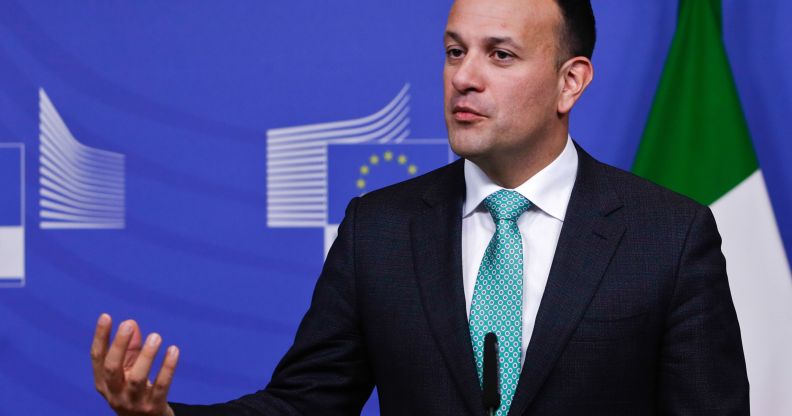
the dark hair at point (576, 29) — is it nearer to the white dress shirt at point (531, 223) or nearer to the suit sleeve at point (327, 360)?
the white dress shirt at point (531, 223)

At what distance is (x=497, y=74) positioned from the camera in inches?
64.4

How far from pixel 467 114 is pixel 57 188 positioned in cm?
157

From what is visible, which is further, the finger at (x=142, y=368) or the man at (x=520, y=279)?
the man at (x=520, y=279)

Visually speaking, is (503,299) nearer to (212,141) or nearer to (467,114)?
(467,114)

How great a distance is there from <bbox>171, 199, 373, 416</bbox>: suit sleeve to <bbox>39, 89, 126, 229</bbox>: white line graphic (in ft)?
4.07

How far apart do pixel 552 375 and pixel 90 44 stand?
1.79 meters

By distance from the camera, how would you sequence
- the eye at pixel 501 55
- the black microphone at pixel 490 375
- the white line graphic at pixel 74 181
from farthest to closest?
1. the white line graphic at pixel 74 181
2. the eye at pixel 501 55
3. the black microphone at pixel 490 375

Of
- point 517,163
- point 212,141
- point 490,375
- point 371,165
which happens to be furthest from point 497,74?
point 212,141

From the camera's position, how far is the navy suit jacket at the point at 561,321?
1.53 meters

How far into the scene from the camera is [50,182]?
2803 millimetres

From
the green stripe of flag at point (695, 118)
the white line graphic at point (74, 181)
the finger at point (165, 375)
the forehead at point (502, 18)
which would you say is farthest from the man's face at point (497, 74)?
the white line graphic at point (74, 181)

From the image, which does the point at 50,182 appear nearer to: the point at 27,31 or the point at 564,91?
the point at 27,31

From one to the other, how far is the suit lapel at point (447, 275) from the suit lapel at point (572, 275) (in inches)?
3.3

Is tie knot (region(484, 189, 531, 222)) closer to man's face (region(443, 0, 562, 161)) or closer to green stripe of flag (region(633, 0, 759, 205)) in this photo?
man's face (region(443, 0, 562, 161))
